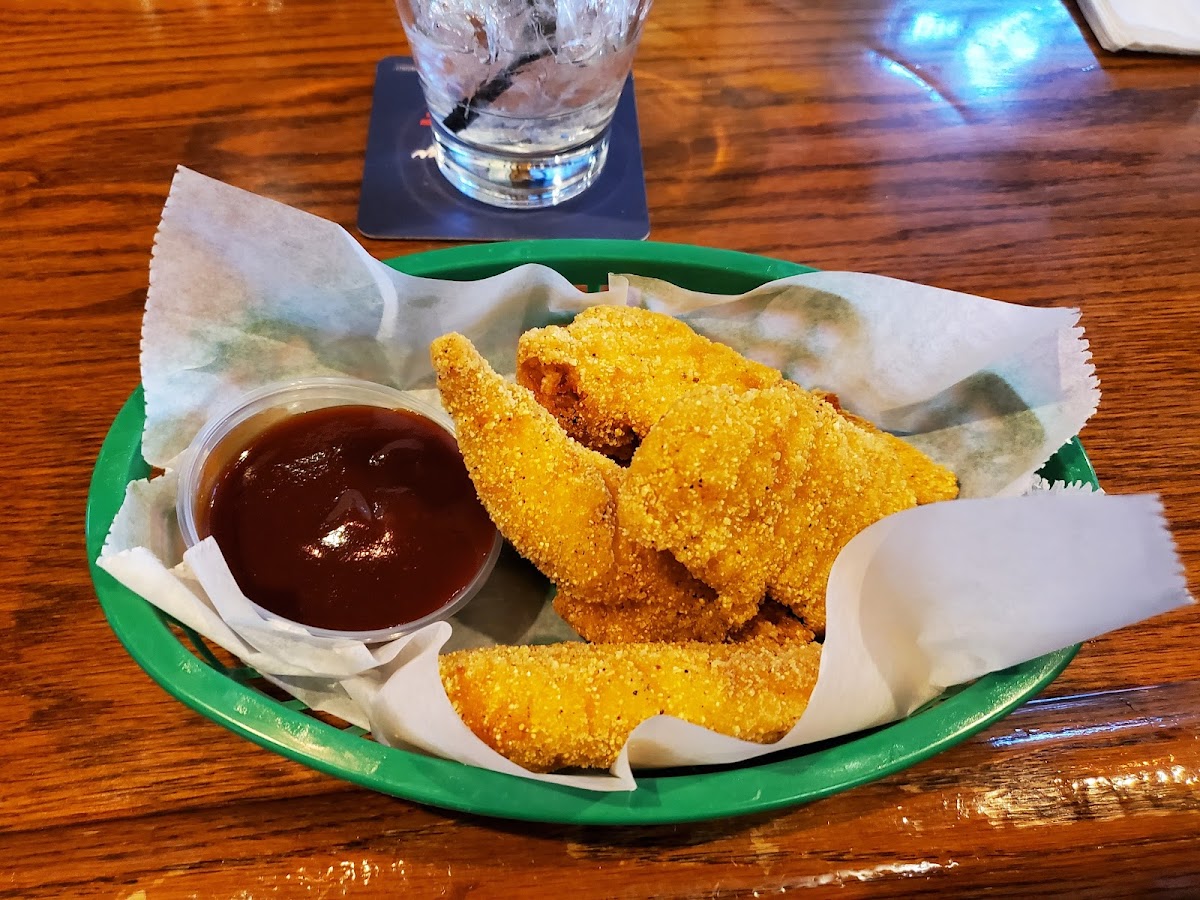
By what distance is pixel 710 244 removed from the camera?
168 centimetres

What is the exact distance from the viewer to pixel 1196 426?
146cm

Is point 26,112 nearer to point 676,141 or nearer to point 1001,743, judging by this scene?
point 676,141

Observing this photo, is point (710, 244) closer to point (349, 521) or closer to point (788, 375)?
point (788, 375)

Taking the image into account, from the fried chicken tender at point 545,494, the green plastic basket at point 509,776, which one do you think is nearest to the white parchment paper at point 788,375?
the green plastic basket at point 509,776

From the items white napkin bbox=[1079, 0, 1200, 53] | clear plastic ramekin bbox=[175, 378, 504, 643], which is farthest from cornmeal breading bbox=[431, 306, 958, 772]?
white napkin bbox=[1079, 0, 1200, 53]

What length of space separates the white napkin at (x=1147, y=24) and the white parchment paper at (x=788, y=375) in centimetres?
148

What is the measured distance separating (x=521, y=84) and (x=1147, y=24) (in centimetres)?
176

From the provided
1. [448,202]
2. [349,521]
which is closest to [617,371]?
[349,521]

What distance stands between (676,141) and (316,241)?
956 millimetres

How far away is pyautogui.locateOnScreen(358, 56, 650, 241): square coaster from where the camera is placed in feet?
5.41

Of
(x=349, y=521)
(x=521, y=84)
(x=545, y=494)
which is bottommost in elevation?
(x=349, y=521)

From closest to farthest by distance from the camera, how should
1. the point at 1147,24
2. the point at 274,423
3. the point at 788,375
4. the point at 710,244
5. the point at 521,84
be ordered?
the point at 274,423, the point at 788,375, the point at 521,84, the point at 710,244, the point at 1147,24

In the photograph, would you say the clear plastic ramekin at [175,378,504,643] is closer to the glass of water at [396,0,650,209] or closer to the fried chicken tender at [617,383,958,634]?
the fried chicken tender at [617,383,958,634]

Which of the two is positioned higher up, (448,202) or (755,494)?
(755,494)
